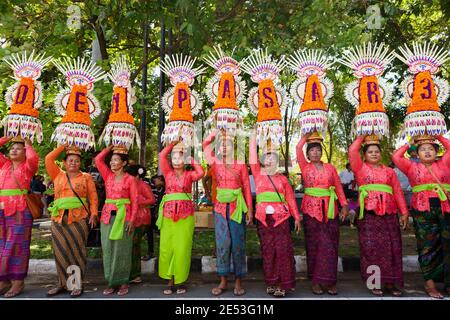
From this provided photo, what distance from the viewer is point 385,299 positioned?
162 inches

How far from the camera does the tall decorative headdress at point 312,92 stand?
14.7 ft

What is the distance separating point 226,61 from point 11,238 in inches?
132

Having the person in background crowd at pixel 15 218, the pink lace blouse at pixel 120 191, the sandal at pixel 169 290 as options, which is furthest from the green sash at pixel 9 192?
the sandal at pixel 169 290

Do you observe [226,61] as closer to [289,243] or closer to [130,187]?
[130,187]

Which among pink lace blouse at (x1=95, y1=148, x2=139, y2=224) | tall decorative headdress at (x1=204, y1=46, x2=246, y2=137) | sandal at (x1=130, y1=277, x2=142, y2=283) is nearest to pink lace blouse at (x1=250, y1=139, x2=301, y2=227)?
tall decorative headdress at (x1=204, y1=46, x2=246, y2=137)

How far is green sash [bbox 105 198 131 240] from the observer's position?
4477 mm

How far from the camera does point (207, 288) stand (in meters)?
4.80

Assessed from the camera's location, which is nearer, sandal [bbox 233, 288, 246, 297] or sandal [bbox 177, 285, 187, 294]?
sandal [bbox 233, 288, 246, 297]

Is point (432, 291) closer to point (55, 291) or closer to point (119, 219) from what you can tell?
point (119, 219)

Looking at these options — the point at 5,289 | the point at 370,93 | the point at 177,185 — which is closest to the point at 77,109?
the point at 177,185

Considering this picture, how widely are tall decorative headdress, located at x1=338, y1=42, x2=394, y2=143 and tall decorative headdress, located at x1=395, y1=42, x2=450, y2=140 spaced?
0.87 feet

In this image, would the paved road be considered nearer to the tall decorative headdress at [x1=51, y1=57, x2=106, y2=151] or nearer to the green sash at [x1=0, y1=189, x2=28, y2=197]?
the green sash at [x1=0, y1=189, x2=28, y2=197]

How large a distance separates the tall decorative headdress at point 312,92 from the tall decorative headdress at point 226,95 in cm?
72

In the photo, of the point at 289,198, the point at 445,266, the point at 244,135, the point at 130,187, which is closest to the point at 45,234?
the point at 130,187
